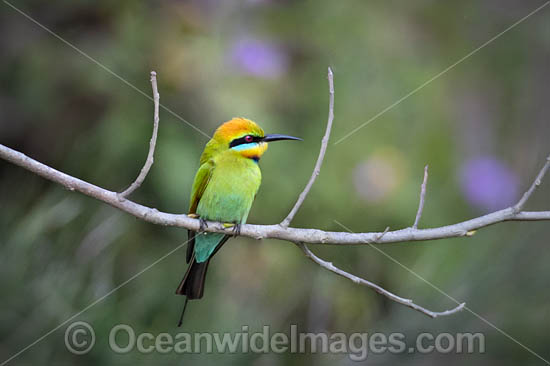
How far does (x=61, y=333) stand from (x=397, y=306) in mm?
1421

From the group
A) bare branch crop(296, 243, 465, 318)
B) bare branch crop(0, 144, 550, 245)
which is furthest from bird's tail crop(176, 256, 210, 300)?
bare branch crop(296, 243, 465, 318)

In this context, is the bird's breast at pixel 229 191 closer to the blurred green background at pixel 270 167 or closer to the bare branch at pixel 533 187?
the blurred green background at pixel 270 167

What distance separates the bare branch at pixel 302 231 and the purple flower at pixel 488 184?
2012mm

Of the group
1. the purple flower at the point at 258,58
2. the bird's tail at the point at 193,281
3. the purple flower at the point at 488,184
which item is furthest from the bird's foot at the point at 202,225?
the purple flower at the point at 488,184

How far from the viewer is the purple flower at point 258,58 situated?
3436 millimetres

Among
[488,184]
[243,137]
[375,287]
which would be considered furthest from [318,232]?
[488,184]

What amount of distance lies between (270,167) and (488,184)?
1.35 metres

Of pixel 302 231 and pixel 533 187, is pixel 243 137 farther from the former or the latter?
pixel 533 187

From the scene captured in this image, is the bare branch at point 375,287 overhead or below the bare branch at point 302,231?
below

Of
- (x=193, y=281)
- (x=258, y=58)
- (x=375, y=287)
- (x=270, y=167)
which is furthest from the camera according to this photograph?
(x=258, y=58)

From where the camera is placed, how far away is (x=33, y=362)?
2135 millimetres

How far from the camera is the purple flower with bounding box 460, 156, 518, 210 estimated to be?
3.61 m

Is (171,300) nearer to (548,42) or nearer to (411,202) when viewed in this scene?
(411,202)

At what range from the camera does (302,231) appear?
178 centimetres
